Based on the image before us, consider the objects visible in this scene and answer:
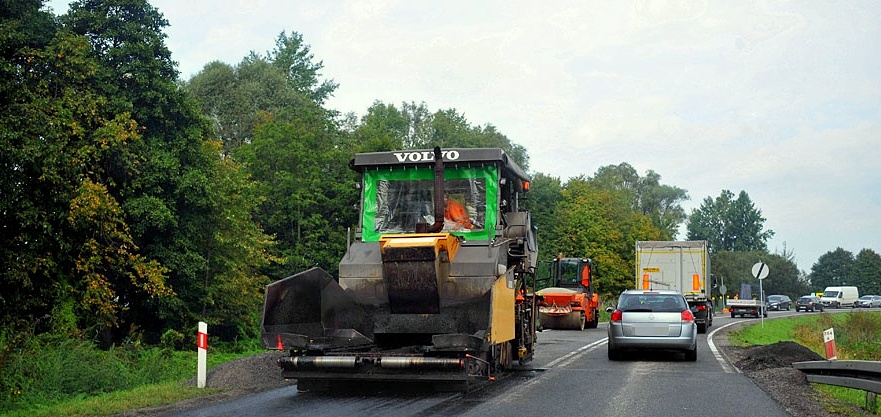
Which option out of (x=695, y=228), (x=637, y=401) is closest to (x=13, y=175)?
(x=637, y=401)

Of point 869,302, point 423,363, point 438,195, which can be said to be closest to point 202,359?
point 423,363

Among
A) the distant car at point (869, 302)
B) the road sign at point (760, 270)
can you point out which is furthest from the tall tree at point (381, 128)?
the distant car at point (869, 302)

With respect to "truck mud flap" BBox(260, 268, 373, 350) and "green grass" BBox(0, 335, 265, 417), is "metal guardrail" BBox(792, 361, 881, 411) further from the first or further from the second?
"green grass" BBox(0, 335, 265, 417)

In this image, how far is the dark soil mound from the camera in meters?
16.9

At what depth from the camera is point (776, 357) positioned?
1800 centimetres

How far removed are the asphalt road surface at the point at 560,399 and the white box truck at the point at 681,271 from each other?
16898 millimetres

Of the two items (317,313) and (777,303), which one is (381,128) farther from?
(317,313)

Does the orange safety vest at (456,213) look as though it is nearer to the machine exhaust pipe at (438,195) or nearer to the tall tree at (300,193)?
the machine exhaust pipe at (438,195)

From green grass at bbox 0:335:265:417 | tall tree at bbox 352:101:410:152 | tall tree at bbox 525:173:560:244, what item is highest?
tall tree at bbox 352:101:410:152

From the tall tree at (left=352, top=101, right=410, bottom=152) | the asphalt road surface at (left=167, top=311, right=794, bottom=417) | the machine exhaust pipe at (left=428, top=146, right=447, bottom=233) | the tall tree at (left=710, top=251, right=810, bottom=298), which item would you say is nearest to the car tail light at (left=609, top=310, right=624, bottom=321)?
the asphalt road surface at (left=167, top=311, right=794, bottom=417)

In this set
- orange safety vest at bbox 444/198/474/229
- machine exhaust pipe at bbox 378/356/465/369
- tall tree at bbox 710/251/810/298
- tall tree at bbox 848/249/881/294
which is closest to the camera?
machine exhaust pipe at bbox 378/356/465/369

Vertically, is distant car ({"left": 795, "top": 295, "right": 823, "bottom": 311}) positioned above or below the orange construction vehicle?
below

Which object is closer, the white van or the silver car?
the silver car

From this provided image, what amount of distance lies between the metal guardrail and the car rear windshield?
15.9ft
